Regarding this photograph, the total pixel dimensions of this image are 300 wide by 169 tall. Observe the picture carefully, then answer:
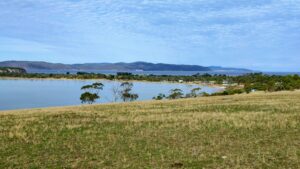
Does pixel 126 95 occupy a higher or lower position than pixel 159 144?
lower

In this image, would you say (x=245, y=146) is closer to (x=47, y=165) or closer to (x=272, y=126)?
(x=272, y=126)

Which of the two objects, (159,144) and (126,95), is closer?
(159,144)

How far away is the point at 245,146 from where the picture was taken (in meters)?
15.7

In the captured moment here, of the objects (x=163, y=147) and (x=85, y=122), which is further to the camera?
(x=85, y=122)

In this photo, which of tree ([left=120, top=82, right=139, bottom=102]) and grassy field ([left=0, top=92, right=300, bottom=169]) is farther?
tree ([left=120, top=82, right=139, bottom=102])

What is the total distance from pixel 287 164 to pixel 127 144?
640 cm

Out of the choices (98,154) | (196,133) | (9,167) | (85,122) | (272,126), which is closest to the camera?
(9,167)

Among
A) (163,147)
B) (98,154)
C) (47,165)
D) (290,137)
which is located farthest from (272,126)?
(47,165)

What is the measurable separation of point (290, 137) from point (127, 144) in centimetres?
694

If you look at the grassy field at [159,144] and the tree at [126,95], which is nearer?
the grassy field at [159,144]

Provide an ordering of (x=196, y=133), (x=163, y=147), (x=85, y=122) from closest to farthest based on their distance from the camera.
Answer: (x=163, y=147) → (x=196, y=133) → (x=85, y=122)

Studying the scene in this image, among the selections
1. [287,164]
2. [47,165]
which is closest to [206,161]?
[287,164]

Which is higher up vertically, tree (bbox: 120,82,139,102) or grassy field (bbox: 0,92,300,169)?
grassy field (bbox: 0,92,300,169)

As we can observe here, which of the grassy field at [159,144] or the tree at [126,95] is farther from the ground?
the grassy field at [159,144]
